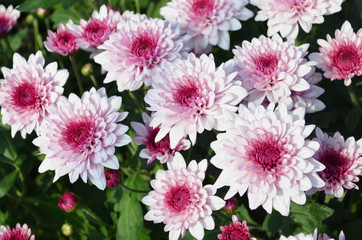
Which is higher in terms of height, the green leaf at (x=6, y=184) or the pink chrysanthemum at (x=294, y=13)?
the pink chrysanthemum at (x=294, y=13)

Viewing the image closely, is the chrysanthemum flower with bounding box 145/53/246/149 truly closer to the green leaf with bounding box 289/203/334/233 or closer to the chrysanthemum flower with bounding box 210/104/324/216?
the chrysanthemum flower with bounding box 210/104/324/216

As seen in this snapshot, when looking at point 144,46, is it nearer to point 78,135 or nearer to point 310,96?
point 78,135

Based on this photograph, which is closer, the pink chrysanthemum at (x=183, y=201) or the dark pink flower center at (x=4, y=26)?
the pink chrysanthemum at (x=183, y=201)

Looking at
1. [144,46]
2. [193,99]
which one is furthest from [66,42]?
[193,99]

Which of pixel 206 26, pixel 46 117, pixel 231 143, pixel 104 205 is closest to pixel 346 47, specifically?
pixel 206 26

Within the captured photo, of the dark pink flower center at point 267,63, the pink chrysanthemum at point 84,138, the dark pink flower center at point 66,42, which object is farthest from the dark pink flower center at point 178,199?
the dark pink flower center at point 66,42

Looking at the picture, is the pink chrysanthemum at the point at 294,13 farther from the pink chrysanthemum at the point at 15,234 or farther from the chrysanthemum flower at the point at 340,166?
the pink chrysanthemum at the point at 15,234

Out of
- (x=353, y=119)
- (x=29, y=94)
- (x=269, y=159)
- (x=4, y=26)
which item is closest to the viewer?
(x=269, y=159)

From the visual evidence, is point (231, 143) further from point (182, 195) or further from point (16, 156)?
point (16, 156)
